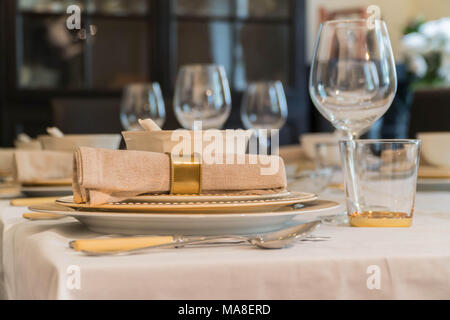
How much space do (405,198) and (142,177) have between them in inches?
9.2

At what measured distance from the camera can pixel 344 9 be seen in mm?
4547

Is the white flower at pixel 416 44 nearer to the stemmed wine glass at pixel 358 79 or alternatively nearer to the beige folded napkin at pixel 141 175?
the stemmed wine glass at pixel 358 79

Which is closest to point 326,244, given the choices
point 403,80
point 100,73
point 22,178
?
point 22,178

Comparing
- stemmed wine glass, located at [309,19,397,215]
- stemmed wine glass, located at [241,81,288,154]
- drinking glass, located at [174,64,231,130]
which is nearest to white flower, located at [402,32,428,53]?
stemmed wine glass, located at [241,81,288,154]

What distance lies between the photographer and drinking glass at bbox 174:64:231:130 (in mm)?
1240

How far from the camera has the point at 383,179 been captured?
1.95ft

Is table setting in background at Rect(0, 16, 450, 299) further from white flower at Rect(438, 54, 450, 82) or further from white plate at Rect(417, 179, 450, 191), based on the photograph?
white flower at Rect(438, 54, 450, 82)

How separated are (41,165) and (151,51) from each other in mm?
2631

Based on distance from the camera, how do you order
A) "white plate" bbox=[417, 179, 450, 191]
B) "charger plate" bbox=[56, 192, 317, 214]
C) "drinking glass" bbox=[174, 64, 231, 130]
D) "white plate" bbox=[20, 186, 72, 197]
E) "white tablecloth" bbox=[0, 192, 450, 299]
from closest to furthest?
"white tablecloth" bbox=[0, 192, 450, 299]
"charger plate" bbox=[56, 192, 317, 214]
"white plate" bbox=[20, 186, 72, 197]
"white plate" bbox=[417, 179, 450, 191]
"drinking glass" bbox=[174, 64, 231, 130]

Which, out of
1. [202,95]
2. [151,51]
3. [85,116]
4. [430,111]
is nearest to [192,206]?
[202,95]

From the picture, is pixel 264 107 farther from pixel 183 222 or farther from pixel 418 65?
pixel 418 65

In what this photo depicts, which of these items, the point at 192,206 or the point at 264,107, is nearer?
the point at 192,206

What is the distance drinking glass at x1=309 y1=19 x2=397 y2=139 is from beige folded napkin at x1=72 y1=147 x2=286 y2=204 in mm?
143

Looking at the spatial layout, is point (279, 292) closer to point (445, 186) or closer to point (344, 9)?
point (445, 186)
